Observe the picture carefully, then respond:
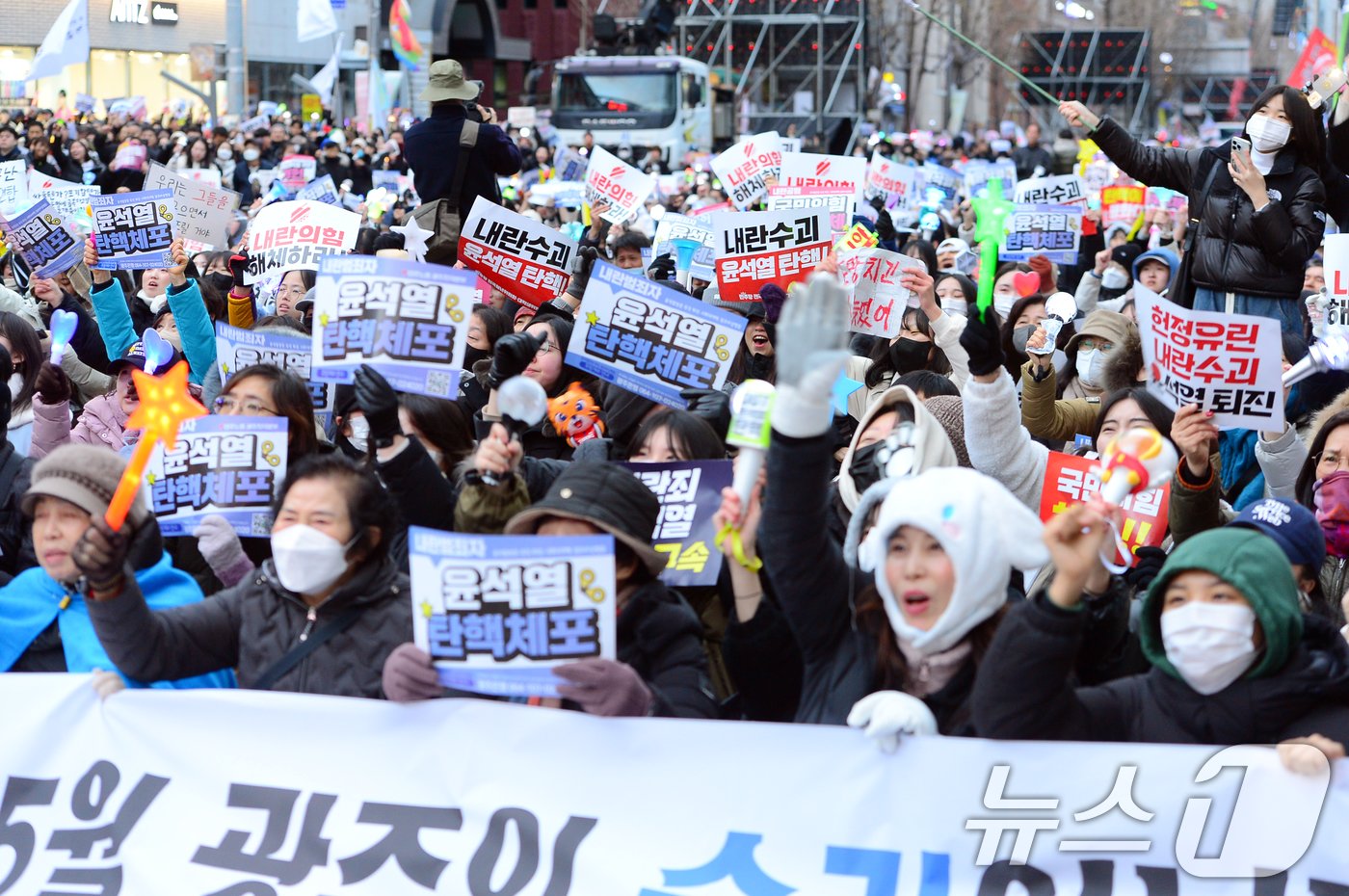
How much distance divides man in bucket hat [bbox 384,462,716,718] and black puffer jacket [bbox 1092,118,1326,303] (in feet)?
14.6

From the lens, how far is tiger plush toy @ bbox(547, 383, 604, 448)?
5773 mm

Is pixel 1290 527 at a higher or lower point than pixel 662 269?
higher

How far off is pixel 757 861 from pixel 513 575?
0.73m

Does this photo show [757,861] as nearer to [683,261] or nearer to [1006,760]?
[1006,760]

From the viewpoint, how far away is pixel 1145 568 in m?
4.20

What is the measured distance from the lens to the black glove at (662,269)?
9266 millimetres

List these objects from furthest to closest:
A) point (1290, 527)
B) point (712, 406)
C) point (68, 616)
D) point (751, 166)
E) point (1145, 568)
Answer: point (751, 166), point (712, 406), point (1145, 568), point (68, 616), point (1290, 527)

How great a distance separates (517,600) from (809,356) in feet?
2.61

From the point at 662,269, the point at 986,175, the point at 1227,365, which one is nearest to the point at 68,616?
the point at 1227,365

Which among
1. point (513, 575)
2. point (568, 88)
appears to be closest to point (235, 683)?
point (513, 575)

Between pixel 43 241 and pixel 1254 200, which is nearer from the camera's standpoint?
pixel 1254 200

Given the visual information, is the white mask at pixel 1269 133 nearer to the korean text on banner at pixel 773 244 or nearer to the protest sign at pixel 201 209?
the korean text on banner at pixel 773 244

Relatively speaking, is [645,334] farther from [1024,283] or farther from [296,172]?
[296,172]

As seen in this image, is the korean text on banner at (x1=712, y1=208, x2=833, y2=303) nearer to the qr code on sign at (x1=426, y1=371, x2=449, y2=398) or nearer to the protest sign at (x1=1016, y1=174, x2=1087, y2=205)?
the qr code on sign at (x1=426, y1=371, x2=449, y2=398)
